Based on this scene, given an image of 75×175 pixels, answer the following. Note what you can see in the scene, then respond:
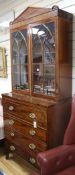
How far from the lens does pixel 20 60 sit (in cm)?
251

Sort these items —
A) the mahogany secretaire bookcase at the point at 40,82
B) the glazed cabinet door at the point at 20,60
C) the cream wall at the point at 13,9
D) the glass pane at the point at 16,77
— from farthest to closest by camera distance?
the glass pane at the point at 16,77 → the glazed cabinet door at the point at 20,60 → the cream wall at the point at 13,9 → the mahogany secretaire bookcase at the point at 40,82

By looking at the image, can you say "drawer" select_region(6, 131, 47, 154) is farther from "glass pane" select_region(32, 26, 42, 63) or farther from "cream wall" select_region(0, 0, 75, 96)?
"glass pane" select_region(32, 26, 42, 63)

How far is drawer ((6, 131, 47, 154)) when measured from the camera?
2039 millimetres

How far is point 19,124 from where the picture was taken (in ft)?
7.63

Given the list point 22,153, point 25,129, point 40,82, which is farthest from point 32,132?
point 40,82

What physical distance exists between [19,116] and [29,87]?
0.37 meters

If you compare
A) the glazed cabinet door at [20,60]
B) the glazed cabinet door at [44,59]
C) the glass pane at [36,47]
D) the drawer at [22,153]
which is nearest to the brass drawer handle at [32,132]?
the drawer at [22,153]

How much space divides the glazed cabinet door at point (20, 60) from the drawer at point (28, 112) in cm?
27

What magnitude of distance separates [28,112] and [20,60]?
75cm

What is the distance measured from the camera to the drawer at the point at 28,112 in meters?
1.95

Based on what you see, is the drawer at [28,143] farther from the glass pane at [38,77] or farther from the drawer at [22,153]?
the glass pane at [38,77]

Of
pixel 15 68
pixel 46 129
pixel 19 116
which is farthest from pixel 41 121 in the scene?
pixel 15 68

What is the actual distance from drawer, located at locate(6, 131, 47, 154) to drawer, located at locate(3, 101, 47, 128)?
0.73 ft

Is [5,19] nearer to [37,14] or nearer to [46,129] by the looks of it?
[37,14]
